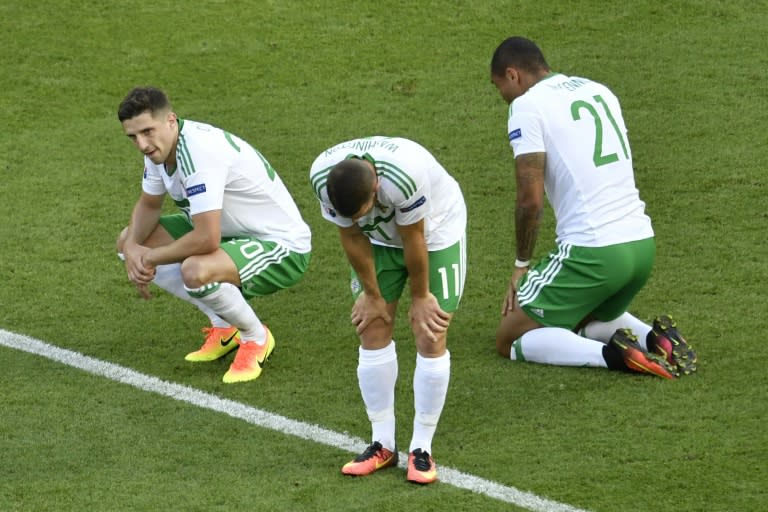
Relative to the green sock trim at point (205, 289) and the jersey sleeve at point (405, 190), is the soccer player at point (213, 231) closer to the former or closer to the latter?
the green sock trim at point (205, 289)

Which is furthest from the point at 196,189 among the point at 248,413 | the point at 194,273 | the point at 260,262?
the point at 248,413

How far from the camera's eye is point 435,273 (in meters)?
5.61

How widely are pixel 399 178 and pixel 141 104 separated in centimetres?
191

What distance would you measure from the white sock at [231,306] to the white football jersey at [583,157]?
1569 millimetres

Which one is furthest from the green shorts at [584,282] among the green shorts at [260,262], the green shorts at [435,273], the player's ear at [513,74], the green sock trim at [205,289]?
the green sock trim at [205,289]

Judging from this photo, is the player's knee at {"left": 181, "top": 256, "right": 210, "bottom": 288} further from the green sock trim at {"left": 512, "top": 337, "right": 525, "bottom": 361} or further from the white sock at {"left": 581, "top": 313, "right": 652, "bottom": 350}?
the white sock at {"left": 581, "top": 313, "right": 652, "bottom": 350}

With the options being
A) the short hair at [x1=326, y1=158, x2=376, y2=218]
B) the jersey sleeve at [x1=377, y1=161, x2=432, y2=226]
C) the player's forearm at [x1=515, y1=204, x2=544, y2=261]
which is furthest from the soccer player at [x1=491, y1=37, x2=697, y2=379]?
the short hair at [x1=326, y1=158, x2=376, y2=218]

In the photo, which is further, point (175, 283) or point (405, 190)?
point (175, 283)

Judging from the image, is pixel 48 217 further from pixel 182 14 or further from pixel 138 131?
pixel 182 14

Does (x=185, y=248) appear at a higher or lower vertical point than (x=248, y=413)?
higher

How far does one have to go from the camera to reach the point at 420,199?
204 inches

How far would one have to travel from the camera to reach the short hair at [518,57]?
6.70 meters

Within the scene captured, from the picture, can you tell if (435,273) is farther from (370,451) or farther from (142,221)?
(142,221)

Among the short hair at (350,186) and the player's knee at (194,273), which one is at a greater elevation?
the short hair at (350,186)
